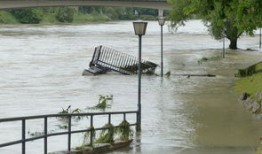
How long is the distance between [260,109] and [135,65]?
20.7 meters

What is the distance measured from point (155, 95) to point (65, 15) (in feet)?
344

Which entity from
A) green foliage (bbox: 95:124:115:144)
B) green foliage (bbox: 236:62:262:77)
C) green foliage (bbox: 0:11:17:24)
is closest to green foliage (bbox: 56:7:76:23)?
green foliage (bbox: 0:11:17:24)

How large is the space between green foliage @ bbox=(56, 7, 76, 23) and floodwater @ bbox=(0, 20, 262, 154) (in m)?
65.3

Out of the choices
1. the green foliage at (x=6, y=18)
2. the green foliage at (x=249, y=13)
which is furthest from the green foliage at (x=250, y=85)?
the green foliage at (x=6, y=18)

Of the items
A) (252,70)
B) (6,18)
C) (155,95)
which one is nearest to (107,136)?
(155,95)

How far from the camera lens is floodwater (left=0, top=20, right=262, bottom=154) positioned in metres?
18.0

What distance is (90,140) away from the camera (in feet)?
46.8

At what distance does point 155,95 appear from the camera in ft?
107

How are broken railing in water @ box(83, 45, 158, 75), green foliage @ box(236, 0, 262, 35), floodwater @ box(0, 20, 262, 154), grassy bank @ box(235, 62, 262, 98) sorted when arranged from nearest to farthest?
green foliage @ box(236, 0, 262, 35), floodwater @ box(0, 20, 262, 154), grassy bank @ box(235, 62, 262, 98), broken railing in water @ box(83, 45, 158, 75)

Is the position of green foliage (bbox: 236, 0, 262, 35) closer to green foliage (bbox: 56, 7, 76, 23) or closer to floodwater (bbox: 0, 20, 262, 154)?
floodwater (bbox: 0, 20, 262, 154)

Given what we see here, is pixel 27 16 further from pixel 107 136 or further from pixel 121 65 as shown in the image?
pixel 107 136

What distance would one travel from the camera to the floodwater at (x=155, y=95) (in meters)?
18.0

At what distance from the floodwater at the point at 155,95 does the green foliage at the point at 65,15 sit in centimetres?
6529

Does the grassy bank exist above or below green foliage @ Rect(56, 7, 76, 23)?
below
